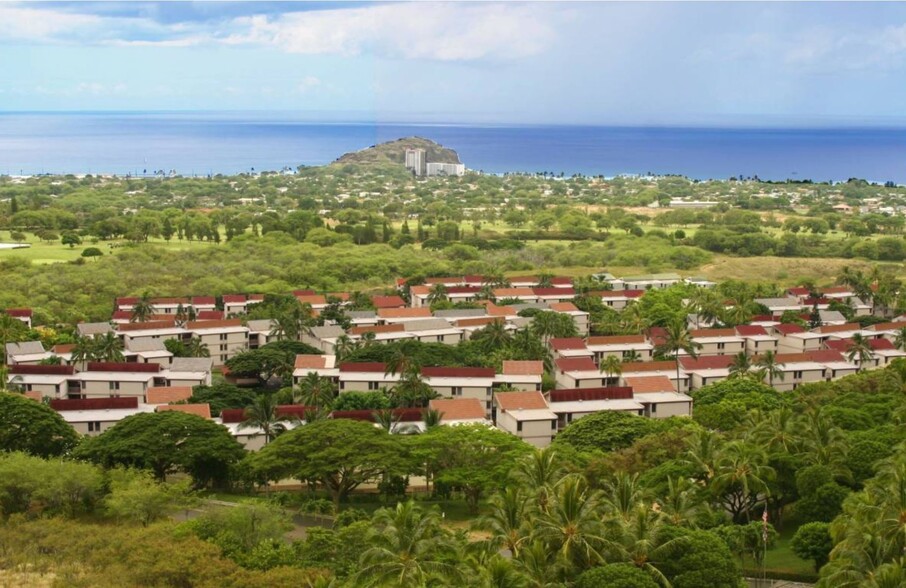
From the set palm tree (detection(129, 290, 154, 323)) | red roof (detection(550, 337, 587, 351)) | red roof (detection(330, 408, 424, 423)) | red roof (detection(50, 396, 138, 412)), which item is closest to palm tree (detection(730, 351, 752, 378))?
red roof (detection(550, 337, 587, 351))

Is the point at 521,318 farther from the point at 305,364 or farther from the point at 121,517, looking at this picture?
the point at 121,517

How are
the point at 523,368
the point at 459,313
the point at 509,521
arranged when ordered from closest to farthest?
the point at 509,521, the point at 523,368, the point at 459,313

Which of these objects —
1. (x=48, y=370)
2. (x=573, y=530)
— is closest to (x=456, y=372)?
(x=48, y=370)

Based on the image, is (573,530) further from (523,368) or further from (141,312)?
(141,312)

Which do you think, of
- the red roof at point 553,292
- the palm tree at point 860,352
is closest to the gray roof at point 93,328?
the red roof at point 553,292

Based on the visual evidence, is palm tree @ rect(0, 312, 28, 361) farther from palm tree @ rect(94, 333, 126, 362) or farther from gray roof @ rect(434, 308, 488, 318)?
gray roof @ rect(434, 308, 488, 318)

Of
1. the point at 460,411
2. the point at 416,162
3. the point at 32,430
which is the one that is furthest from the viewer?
the point at 416,162

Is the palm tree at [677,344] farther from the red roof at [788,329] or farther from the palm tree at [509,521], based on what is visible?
the palm tree at [509,521]

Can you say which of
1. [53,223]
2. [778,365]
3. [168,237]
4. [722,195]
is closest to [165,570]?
[778,365]
